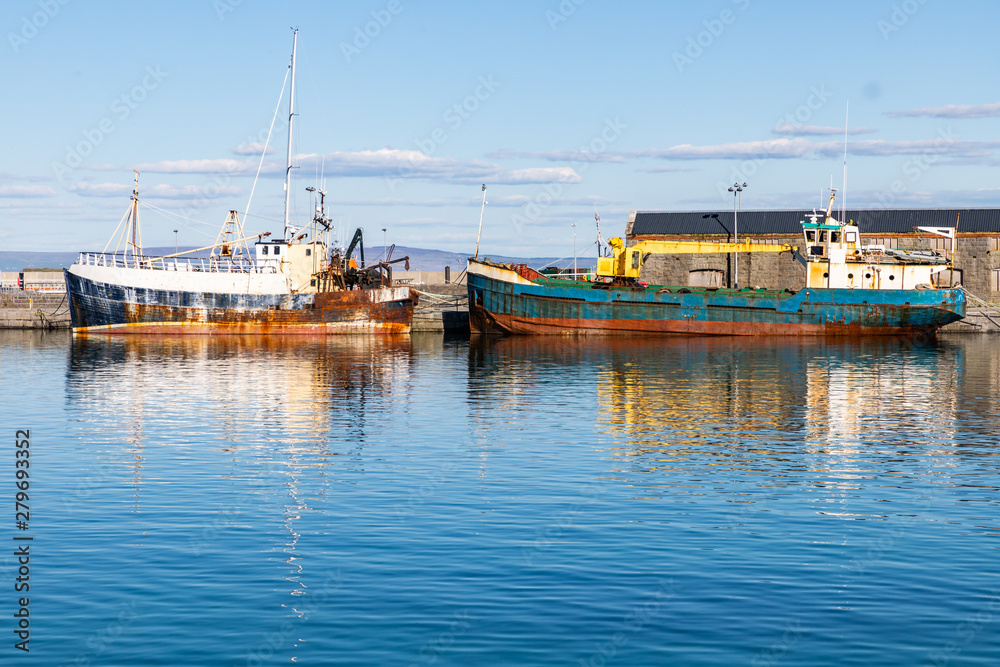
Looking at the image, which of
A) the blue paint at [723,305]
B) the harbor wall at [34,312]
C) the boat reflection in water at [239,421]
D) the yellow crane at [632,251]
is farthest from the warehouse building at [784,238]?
the harbor wall at [34,312]

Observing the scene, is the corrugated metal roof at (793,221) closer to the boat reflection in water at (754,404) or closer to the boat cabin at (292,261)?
the boat reflection in water at (754,404)

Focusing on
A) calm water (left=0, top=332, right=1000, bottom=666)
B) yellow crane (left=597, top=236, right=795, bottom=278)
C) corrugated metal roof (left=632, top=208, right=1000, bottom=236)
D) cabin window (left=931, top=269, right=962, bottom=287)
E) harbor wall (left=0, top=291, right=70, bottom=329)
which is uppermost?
corrugated metal roof (left=632, top=208, right=1000, bottom=236)

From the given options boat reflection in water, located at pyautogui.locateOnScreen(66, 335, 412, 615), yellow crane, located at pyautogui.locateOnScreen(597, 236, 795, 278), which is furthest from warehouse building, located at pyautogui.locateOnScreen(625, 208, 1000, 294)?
boat reflection in water, located at pyautogui.locateOnScreen(66, 335, 412, 615)

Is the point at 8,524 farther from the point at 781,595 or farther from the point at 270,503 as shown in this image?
the point at 781,595

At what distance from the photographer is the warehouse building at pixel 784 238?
87.5 meters

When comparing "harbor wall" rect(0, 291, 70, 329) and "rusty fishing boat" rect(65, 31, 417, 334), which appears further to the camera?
"harbor wall" rect(0, 291, 70, 329)

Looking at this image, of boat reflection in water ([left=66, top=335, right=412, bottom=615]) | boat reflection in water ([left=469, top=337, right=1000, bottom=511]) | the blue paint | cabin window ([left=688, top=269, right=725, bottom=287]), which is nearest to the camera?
boat reflection in water ([left=66, top=335, right=412, bottom=615])

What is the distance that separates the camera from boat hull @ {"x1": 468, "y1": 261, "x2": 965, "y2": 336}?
235 ft

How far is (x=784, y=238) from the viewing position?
94.1m

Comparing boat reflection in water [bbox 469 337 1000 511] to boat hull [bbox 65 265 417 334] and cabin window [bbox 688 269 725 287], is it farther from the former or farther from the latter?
cabin window [bbox 688 269 725 287]

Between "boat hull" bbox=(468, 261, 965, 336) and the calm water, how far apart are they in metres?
33.5

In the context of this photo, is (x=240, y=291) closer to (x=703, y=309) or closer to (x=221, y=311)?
(x=221, y=311)

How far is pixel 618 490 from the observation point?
2114 centimetres

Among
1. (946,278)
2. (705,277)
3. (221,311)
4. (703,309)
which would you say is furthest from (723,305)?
(221,311)
